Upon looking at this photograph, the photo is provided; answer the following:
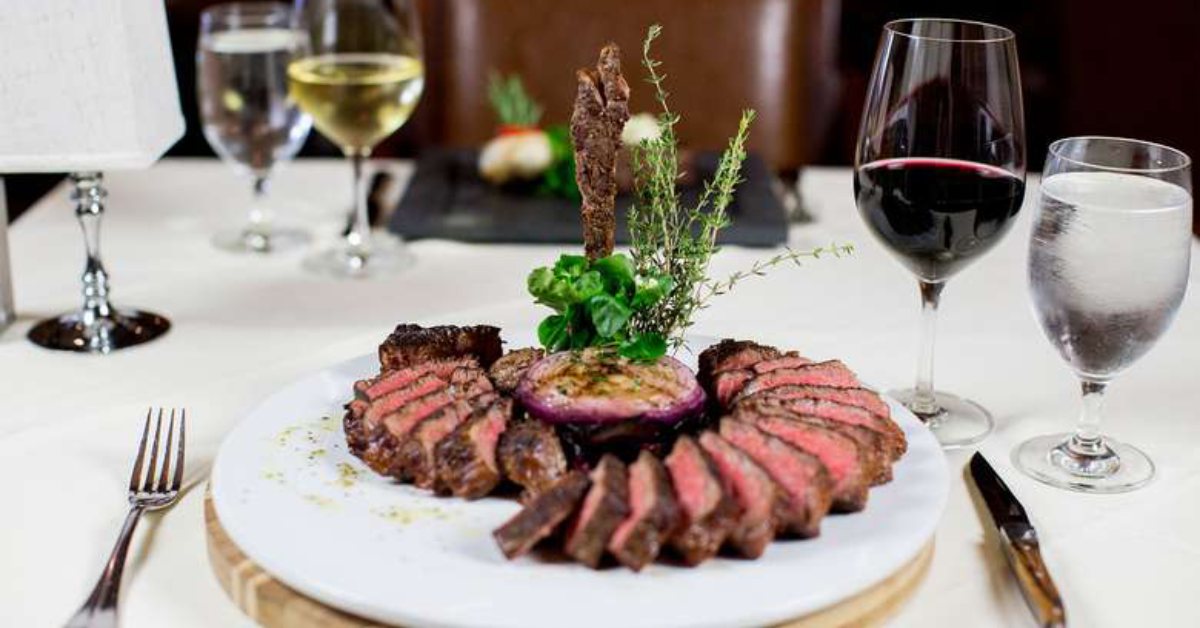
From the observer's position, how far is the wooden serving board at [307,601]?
1.12m

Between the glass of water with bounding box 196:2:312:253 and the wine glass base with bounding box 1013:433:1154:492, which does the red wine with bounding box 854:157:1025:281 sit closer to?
the wine glass base with bounding box 1013:433:1154:492

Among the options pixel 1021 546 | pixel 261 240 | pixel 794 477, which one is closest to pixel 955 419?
pixel 1021 546

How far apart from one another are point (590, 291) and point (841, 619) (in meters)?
0.39

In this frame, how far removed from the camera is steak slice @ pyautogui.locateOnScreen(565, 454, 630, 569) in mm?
1117

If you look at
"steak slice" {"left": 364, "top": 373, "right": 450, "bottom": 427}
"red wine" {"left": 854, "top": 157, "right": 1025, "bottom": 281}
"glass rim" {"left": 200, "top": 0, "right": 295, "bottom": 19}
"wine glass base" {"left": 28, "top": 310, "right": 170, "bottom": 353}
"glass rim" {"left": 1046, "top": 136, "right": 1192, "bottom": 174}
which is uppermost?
"glass rim" {"left": 200, "top": 0, "right": 295, "bottom": 19}

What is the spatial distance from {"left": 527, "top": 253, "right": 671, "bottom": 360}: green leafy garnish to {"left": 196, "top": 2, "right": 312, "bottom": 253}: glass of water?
0.97 m

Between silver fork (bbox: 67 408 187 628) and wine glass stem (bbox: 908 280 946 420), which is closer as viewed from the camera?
silver fork (bbox: 67 408 187 628)

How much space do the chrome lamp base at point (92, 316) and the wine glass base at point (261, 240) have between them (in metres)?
0.36

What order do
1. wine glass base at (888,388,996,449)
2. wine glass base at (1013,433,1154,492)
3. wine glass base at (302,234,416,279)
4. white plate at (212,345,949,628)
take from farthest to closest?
Answer: wine glass base at (302,234,416,279) < wine glass base at (888,388,996,449) < wine glass base at (1013,433,1154,492) < white plate at (212,345,949,628)

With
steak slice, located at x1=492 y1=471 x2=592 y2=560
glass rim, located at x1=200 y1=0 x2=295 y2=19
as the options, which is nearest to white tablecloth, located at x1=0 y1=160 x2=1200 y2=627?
steak slice, located at x1=492 y1=471 x2=592 y2=560

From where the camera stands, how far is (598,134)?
1388 millimetres

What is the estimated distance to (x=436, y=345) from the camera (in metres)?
1.47

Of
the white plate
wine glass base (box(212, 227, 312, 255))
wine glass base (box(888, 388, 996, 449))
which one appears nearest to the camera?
the white plate

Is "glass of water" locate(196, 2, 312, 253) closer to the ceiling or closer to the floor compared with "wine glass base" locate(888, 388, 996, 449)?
closer to the ceiling
